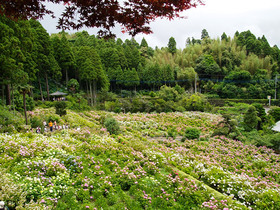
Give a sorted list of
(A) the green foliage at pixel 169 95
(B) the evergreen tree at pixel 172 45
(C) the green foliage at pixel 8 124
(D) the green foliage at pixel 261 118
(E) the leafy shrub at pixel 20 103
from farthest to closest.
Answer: (B) the evergreen tree at pixel 172 45 < (A) the green foliage at pixel 169 95 < (D) the green foliage at pixel 261 118 < (E) the leafy shrub at pixel 20 103 < (C) the green foliage at pixel 8 124

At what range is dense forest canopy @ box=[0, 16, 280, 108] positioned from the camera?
23366 mm

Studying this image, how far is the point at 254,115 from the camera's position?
1356 cm

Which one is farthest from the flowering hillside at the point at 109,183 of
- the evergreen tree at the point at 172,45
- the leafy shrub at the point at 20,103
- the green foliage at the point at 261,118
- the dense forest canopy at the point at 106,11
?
the evergreen tree at the point at 172,45

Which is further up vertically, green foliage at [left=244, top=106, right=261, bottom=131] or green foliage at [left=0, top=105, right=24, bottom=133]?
green foliage at [left=0, top=105, right=24, bottom=133]

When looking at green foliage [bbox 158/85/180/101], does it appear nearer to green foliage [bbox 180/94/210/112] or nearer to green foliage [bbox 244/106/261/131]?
green foliage [bbox 180/94/210/112]

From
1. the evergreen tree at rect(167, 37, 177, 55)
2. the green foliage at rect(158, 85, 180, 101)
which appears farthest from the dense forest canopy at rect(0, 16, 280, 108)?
the green foliage at rect(158, 85, 180, 101)

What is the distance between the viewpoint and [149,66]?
37.0m

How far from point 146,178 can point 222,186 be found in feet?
6.64

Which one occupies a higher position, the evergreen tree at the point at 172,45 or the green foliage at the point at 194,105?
the evergreen tree at the point at 172,45

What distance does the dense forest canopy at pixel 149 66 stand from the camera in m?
23.4

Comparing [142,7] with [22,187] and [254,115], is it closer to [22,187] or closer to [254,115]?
[22,187]

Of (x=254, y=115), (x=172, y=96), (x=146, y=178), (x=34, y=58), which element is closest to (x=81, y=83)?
(x=34, y=58)

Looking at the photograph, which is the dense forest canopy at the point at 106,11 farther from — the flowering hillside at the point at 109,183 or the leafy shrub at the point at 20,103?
the leafy shrub at the point at 20,103

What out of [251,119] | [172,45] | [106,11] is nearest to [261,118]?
[251,119]
